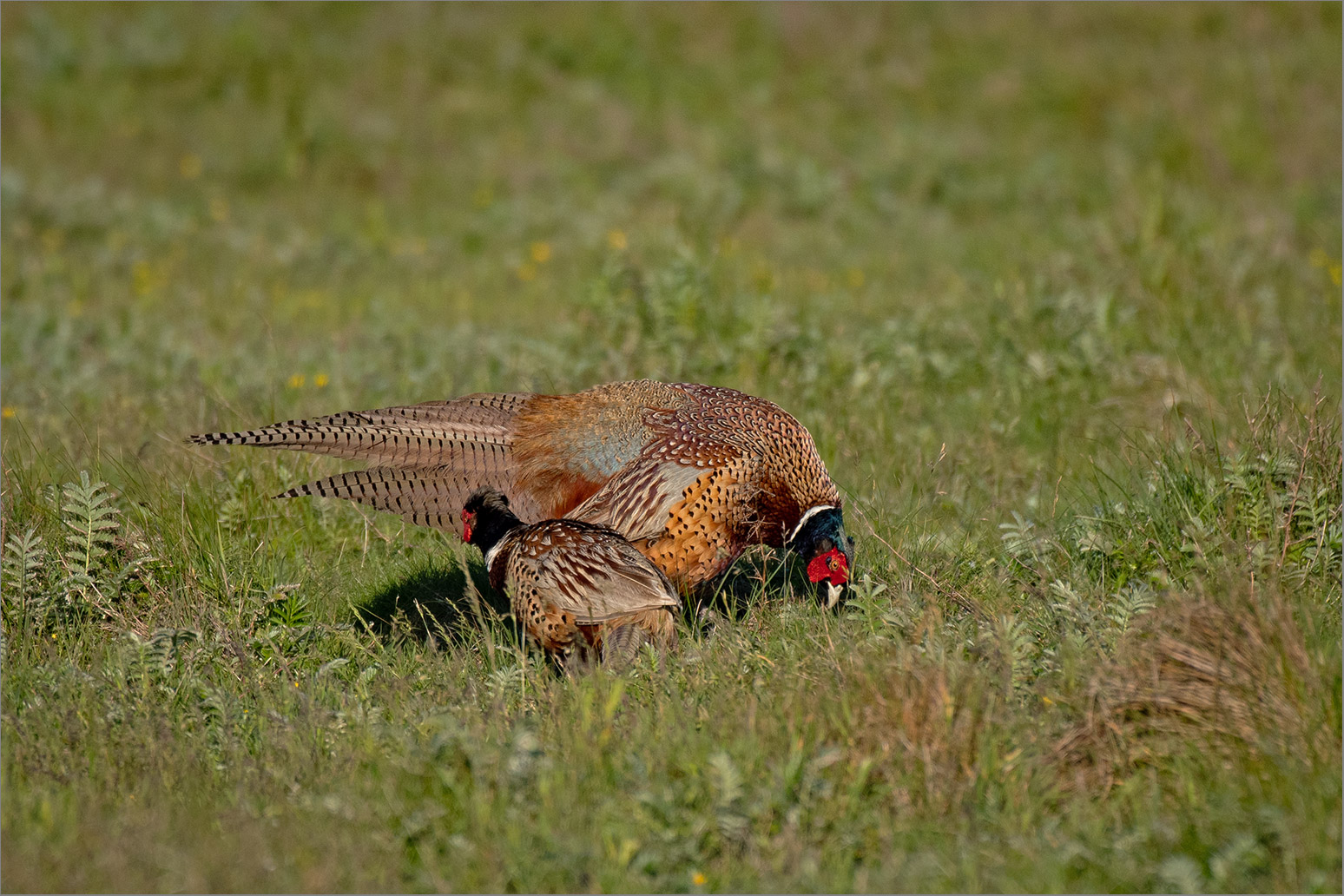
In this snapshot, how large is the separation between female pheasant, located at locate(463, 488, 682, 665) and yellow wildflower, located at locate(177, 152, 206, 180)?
26.3 feet

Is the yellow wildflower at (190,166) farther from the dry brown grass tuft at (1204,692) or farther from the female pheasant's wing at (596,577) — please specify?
the dry brown grass tuft at (1204,692)

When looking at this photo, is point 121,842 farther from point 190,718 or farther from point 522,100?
point 522,100

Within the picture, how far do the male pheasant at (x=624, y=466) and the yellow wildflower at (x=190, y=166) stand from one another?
7.39m

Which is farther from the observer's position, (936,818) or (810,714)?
(810,714)

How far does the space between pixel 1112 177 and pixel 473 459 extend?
7689mm

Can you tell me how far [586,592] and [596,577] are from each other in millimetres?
58

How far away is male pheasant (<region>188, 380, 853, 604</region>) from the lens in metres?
4.42

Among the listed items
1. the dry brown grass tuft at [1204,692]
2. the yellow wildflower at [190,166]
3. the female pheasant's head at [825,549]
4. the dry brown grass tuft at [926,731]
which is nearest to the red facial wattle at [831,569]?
the female pheasant's head at [825,549]

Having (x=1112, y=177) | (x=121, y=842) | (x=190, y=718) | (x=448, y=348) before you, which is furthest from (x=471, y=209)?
Result: (x=121, y=842)

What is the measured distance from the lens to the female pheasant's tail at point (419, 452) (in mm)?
4477

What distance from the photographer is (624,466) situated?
458cm

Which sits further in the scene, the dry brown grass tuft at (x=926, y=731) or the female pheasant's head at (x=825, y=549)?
the female pheasant's head at (x=825, y=549)

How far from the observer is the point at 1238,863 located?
9.19 feet

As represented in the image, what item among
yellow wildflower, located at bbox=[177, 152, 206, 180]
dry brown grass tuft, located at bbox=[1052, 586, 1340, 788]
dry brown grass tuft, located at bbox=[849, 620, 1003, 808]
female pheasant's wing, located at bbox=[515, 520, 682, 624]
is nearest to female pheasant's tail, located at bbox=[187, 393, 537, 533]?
female pheasant's wing, located at bbox=[515, 520, 682, 624]
